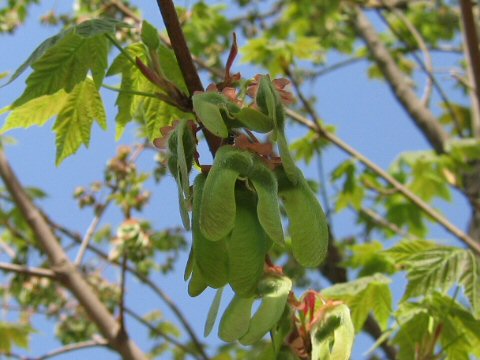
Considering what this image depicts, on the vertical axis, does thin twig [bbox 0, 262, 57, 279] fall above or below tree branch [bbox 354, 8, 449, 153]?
below

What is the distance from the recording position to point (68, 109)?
150cm

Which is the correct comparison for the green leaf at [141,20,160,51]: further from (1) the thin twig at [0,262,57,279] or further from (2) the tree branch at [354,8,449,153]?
(2) the tree branch at [354,8,449,153]

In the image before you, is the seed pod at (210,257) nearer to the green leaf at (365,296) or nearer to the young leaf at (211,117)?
the young leaf at (211,117)

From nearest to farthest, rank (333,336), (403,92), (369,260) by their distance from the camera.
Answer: (333,336)
(369,260)
(403,92)

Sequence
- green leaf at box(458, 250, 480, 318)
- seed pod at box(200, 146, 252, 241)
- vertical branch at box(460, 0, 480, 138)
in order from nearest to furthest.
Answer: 1. seed pod at box(200, 146, 252, 241)
2. green leaf at box(458, 250, 480, 318)
3. vertical branch at box(460, 0, 480, 138)

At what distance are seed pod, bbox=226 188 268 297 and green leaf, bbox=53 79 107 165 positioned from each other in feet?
2.26

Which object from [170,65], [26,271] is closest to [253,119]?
[170,65]

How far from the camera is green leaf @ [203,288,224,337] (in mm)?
976

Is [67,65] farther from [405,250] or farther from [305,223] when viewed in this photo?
[405,250]

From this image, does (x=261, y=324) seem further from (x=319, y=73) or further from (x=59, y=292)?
(x=319, y=73)

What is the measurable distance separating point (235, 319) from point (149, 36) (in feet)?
1.80

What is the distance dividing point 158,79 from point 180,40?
73 mm

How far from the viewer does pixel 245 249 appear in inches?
33.3

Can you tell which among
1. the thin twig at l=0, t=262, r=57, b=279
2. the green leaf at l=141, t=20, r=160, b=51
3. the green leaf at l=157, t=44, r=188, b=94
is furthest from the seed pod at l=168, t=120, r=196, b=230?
the thin twig at l=0, t=262, r=57, b=279
